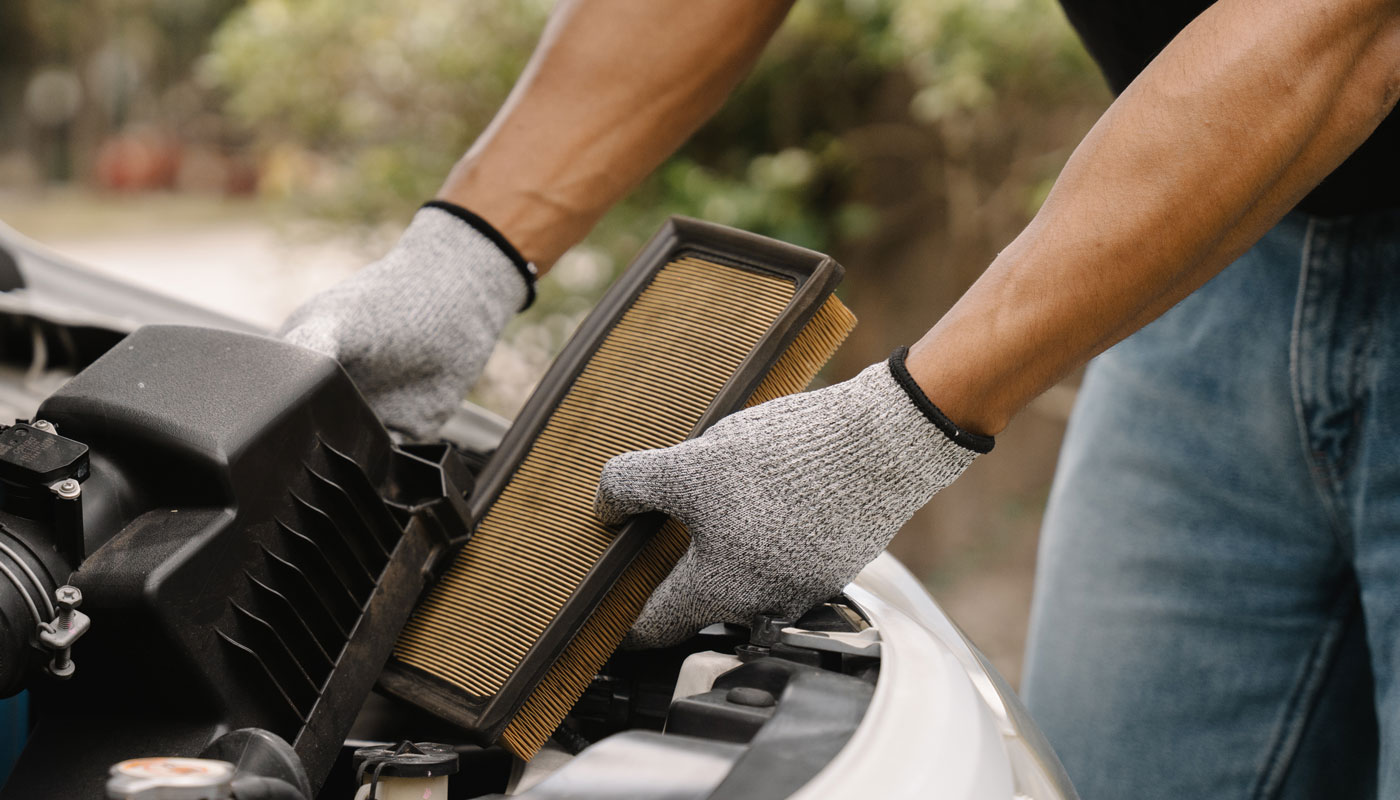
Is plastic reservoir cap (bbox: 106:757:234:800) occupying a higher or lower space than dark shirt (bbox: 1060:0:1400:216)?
higher

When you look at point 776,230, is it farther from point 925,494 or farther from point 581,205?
point 925,494

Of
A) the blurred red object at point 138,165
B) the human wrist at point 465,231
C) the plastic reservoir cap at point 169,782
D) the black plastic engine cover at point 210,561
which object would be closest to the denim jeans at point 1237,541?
the human wrist at point 465,231

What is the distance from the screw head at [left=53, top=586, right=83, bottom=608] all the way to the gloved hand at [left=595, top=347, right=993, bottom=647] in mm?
380

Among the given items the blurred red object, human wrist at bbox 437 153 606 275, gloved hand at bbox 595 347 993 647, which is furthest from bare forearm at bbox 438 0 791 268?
the blurred red object

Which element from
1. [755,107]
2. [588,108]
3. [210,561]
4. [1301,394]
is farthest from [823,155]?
[210,561]

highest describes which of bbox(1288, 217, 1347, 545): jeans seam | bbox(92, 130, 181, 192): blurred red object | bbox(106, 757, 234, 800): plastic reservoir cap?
bbox(92, 130, 181, 192): blurred red object

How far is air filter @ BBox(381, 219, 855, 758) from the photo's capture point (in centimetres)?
93

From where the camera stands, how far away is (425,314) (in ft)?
3.98

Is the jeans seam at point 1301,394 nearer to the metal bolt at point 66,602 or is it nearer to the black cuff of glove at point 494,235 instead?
the black cuff of glove at point 494,235

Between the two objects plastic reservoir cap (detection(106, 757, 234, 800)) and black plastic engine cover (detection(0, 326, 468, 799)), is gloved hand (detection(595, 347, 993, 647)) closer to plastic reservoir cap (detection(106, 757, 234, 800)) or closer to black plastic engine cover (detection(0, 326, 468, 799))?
black plastic engine cover (detection(0, 326, 468, 799))

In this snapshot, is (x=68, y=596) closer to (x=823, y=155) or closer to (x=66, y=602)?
(x=66, y=602)

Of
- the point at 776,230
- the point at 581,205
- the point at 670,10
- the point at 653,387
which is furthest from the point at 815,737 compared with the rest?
→ the point at 776,230

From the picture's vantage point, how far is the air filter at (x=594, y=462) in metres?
0.93

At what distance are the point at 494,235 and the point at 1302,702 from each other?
3.46ft
